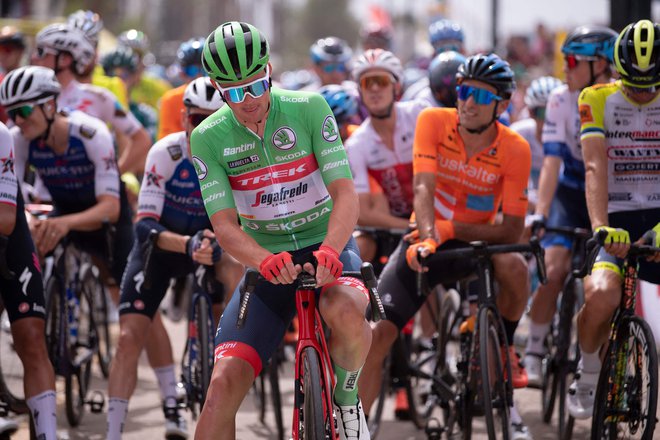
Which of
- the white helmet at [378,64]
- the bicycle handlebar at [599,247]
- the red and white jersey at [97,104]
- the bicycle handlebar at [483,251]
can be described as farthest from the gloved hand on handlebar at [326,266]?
the red and white jersey at [97,104]

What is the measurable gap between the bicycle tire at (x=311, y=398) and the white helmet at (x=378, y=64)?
11.8 ft

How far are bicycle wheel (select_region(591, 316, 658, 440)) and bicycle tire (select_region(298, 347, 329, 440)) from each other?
1880 mm

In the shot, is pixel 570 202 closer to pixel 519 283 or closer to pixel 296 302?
pixel 519 283

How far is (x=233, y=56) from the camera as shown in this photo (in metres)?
5.05

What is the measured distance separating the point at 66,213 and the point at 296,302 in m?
3.35

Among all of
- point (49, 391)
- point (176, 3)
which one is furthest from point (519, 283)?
point (176, 3)

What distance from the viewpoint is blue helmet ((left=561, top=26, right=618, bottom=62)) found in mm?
7801

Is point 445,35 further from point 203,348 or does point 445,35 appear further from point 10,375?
point 203,348

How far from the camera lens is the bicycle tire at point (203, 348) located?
6.46m

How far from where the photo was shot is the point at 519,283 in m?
6.48

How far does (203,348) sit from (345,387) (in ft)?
5.35

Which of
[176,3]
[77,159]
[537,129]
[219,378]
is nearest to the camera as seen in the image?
[219,378]

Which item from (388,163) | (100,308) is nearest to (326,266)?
(388,163)

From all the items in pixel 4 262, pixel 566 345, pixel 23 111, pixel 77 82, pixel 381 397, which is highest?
pixel 77 82
